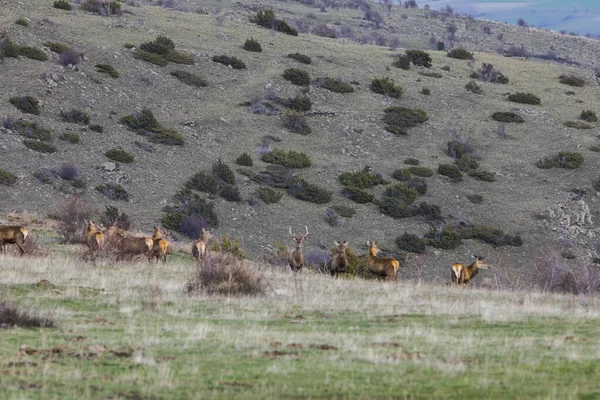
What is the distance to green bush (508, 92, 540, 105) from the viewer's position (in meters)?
60.4

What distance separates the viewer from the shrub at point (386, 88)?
58375 millimetres

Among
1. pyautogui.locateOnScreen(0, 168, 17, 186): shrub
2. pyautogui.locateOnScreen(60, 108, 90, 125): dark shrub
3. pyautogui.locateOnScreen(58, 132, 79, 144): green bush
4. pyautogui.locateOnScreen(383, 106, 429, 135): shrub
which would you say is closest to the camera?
pyautogui.locateOnScreen(0, 168, 17, 186): shrub

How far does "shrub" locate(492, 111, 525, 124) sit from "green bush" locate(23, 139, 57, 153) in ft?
90.7

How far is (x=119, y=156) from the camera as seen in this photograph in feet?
142

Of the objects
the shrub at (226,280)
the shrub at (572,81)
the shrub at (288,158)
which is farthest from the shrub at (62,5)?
the shrub at (226,280)

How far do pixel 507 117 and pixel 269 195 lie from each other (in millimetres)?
20649

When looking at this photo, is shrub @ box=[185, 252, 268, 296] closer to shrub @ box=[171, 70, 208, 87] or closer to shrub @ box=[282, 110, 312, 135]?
shrub @ box=[282, 110, 312, 135]

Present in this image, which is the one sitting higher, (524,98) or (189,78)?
(524,98)

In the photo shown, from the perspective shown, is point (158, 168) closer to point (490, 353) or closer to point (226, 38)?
point (226, 38)

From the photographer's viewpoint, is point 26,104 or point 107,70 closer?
point 26,104

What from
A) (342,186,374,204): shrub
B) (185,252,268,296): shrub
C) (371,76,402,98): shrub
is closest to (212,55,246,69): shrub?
(371,76,402,98): shrub

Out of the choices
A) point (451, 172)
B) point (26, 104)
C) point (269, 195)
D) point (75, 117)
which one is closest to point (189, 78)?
point (75, 117)

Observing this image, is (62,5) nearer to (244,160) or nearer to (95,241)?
(244,160)

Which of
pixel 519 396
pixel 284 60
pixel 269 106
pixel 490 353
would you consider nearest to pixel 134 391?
pixel 519 396
